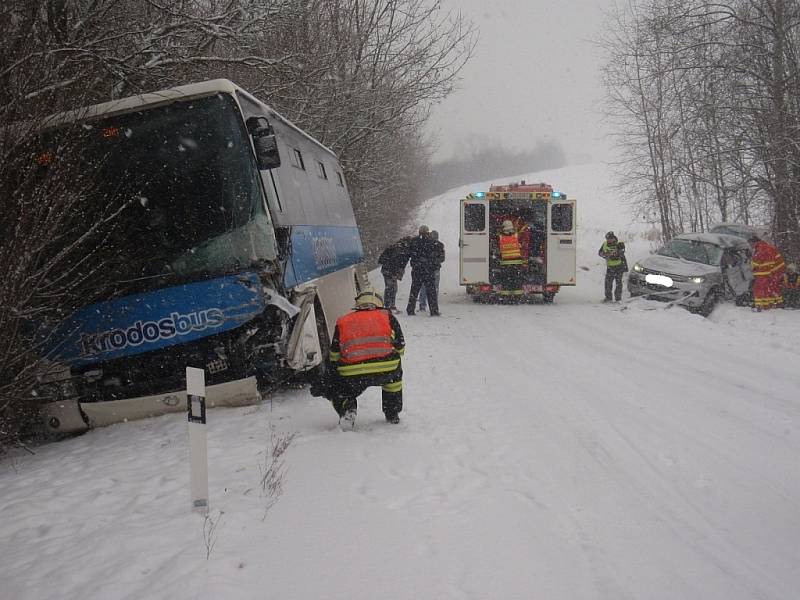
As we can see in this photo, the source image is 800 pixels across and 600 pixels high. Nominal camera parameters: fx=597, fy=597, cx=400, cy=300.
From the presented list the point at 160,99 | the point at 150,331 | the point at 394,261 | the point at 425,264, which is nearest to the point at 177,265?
the point at 150,331

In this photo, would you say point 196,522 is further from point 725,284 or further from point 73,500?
point 725,284

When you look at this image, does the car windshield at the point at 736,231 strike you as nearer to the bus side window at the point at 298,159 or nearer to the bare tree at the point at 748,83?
the bare tree at the point at 748,83

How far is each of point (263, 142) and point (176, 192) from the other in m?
0.97

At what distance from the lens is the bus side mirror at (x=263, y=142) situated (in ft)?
18.8

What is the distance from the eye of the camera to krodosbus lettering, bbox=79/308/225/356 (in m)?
5.64

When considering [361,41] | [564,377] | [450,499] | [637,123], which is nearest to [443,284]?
[361,41]

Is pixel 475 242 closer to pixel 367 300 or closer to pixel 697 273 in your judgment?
pixel 697 273

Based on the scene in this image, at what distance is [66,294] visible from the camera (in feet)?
17.7

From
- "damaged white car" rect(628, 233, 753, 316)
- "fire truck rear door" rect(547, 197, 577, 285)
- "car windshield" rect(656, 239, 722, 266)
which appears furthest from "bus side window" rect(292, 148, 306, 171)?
"car windshield" rect(656, 239, 722, 266)

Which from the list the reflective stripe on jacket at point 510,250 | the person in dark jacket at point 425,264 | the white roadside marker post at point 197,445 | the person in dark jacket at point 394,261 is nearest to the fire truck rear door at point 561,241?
the reflective stripe on jacket at point 510,250

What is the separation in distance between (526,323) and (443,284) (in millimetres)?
10335

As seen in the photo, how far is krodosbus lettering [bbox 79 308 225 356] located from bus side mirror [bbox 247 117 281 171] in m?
1.50

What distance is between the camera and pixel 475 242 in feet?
51.7

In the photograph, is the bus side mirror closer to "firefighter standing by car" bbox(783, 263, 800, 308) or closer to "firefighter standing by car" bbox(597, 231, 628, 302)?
"firefighter standing by car" bbox(597, 231, 628, 302)
